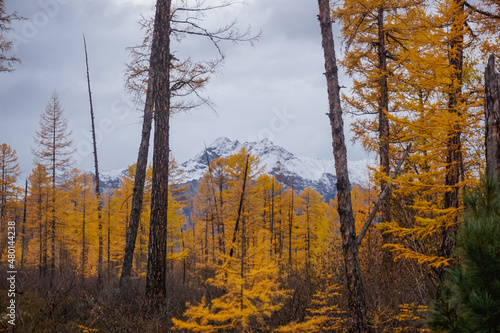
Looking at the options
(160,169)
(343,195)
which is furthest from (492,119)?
(160,169)

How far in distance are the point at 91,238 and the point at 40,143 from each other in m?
11.6

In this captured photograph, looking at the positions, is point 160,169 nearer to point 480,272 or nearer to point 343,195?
point 343,195

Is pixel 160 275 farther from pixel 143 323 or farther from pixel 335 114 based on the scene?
pixel 335 114

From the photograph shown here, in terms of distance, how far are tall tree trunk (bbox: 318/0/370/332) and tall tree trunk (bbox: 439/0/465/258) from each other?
2202 mm

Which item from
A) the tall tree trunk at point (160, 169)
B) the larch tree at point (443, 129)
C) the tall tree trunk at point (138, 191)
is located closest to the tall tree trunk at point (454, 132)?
the larch tree at point (443, 129)

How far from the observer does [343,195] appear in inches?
208

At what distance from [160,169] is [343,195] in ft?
13.0

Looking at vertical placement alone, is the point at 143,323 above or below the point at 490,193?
below

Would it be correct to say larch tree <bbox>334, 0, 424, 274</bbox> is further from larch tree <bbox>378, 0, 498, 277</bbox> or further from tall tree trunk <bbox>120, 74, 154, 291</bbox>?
tall tree trunk <bbox>120, 74, 154, 291</bbox>

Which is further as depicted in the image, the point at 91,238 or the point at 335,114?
the point at 91,238

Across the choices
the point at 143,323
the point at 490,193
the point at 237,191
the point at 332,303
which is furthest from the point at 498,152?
the point at 237,191

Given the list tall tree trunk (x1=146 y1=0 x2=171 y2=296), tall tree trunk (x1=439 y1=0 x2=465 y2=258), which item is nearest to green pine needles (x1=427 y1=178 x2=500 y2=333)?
tall tree trunk (x1=439 y1=0 x2=465 y2=258)

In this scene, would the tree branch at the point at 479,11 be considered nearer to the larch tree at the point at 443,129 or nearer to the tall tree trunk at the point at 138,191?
the larch tree at the point at 443,129

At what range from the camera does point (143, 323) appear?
5.15 m
